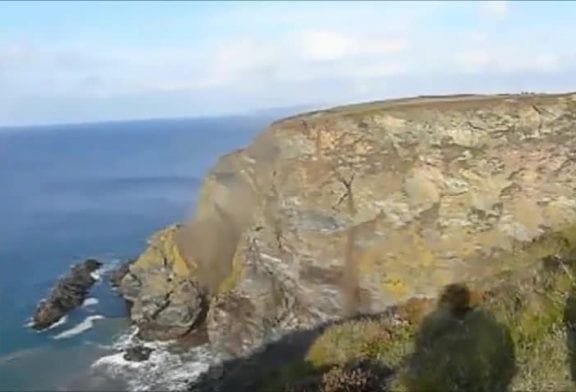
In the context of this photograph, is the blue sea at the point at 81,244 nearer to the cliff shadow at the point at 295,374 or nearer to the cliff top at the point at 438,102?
the cliff shadow at the point at 295,374

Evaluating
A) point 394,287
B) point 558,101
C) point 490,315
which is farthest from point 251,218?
point 490,315

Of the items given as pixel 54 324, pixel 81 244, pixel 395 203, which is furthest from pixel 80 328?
pixel 81 244

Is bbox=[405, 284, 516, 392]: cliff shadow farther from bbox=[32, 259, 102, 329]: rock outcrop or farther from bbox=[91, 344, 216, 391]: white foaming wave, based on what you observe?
bbox=[32, 259, 102, 329]: rock outcrop

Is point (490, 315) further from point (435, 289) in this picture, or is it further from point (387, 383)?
point (435, 289)

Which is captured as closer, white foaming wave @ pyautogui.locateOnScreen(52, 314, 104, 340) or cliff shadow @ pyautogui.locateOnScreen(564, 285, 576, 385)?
cliff shadow @ pyautogui.locateOnScreen(564, 285, 576, 385)

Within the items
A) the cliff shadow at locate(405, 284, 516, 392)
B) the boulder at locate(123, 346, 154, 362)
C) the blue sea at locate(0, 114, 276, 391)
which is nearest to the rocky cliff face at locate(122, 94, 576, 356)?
the boulder at locate(123, 346, 154, 362)

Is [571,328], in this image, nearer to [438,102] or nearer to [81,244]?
[438,102]

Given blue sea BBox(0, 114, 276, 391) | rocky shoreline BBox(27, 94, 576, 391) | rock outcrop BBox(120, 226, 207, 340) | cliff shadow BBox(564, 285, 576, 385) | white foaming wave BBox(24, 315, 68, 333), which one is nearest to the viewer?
cliff shadow BBox(564, 285, 576, 385)
